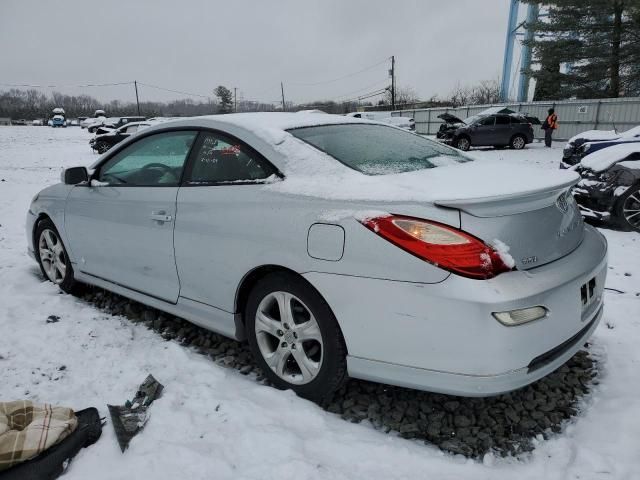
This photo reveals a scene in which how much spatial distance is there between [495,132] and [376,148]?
1894 cm

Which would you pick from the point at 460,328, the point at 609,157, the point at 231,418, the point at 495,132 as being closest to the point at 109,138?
the point at 495,132

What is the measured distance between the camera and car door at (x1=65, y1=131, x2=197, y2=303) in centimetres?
309

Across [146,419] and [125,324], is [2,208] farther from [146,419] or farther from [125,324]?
Answer: [146,419]

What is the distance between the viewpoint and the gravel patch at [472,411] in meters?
2.32

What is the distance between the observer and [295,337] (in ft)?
8.27

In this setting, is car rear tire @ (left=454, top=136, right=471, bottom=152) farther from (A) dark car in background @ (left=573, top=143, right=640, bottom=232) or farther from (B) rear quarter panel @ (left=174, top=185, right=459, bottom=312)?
(B) rear quarter panel @ (left=174, top=185, right=459, bottom=312)

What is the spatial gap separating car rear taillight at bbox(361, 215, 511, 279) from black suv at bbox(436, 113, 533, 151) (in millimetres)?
18936

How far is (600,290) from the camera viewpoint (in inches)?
98.9

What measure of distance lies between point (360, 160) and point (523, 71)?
88.3ft

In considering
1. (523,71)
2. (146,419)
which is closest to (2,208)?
(146,419)

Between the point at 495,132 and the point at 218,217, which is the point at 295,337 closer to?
the point at 218,217

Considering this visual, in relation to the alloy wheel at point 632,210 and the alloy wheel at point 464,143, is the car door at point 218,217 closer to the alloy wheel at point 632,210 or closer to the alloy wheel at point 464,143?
the alloy wheel at point 632,210

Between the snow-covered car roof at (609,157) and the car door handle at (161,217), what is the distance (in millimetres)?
5662

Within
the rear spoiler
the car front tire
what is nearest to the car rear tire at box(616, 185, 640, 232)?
the rear spoiler
